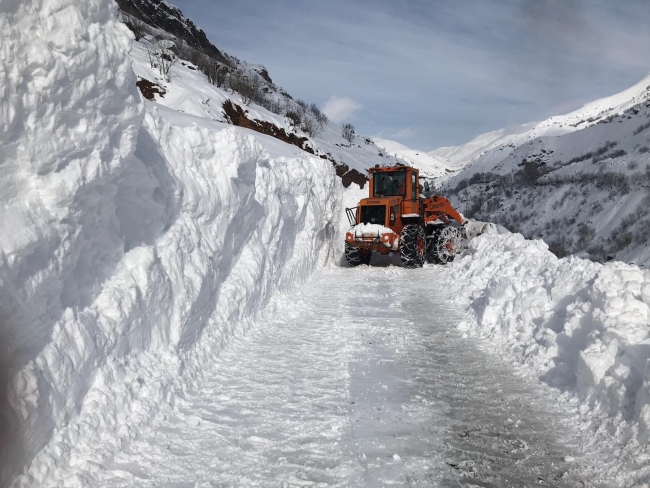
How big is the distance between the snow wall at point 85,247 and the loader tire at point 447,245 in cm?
991

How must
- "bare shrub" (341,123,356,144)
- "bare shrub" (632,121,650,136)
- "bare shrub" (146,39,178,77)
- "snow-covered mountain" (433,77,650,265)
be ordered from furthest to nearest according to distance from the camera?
"bare shrub" (341,123,356,144) → "bare shrub" (632,121,650,136) → "bare shrub" (146,39,178,77) → "snow-covered mountain" (433,77,650,265)

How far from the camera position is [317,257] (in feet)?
45.3

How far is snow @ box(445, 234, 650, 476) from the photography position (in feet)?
13.4

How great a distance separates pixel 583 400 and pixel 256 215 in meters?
5.78

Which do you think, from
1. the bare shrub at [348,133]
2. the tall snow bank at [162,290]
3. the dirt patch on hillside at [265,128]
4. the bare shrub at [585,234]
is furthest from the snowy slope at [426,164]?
the tall snow bank at [162,290]

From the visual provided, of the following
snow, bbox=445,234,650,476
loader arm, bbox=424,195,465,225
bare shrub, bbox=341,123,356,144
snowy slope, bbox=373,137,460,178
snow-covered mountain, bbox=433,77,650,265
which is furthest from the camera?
snowy slope, bbox=373,137,460,178

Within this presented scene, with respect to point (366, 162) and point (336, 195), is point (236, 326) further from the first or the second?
point (366, 162)

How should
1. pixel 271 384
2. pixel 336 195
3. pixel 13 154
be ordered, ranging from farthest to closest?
pixel 336 195 → pixel 271 384 → pixel 13 154

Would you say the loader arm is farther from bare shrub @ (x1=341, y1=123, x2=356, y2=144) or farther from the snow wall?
bare shrub @ (x1=341, y1=123, x2=356, y2=144)

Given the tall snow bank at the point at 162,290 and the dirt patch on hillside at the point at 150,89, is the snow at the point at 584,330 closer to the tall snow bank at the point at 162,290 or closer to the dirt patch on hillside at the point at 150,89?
the tall snow bank at the point at 162,290

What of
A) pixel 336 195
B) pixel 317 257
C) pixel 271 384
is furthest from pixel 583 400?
pixel 336 195

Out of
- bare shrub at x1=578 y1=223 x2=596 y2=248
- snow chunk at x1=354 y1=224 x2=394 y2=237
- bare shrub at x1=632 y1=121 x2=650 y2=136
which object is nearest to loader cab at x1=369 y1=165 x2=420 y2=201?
snow chunk at x1=354 y1=224 x2=394 y2=237

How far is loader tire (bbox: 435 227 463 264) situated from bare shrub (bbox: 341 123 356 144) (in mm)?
42702

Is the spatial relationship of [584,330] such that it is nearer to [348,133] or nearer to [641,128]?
[641,128]
